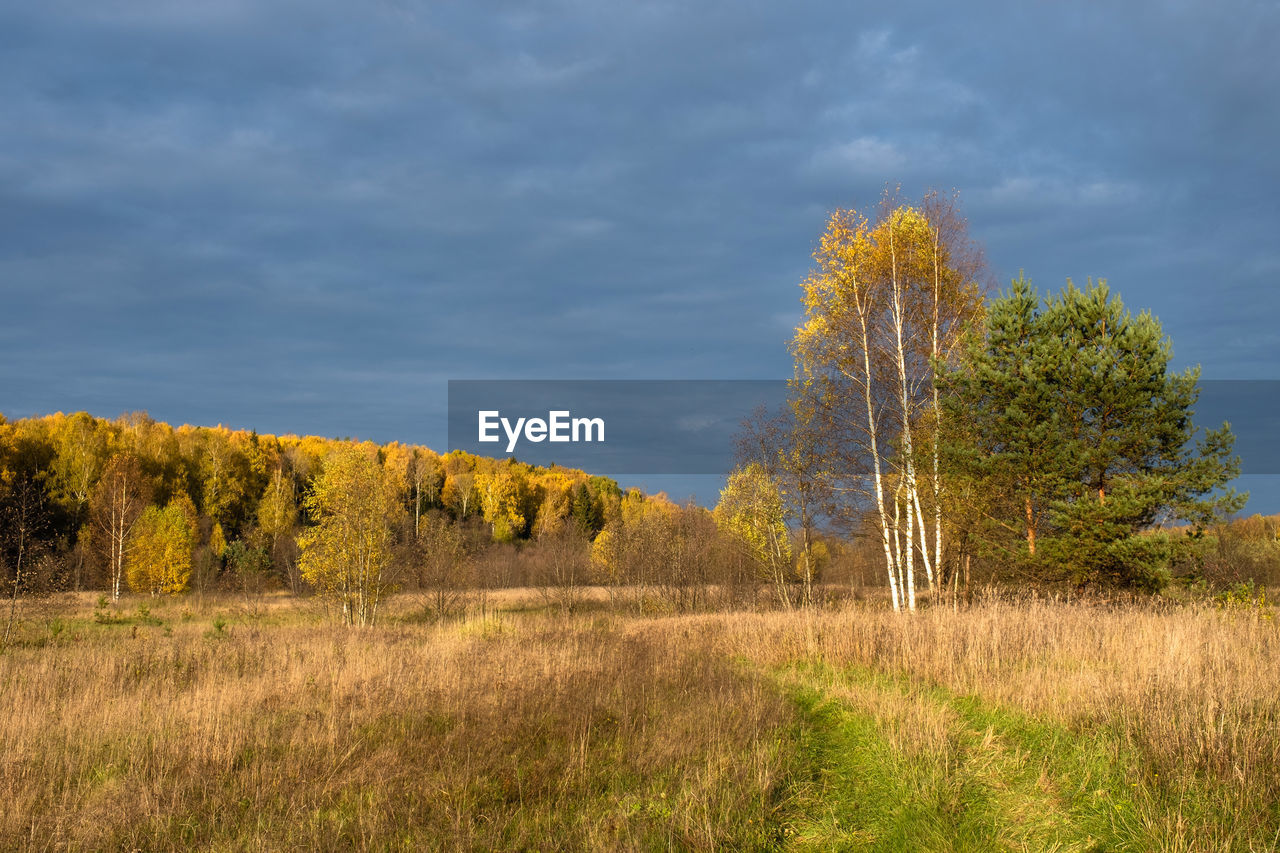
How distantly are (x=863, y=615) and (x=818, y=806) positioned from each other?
9085 mm

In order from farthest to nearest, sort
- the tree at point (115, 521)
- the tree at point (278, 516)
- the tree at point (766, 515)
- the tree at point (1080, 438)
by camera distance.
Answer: the tree at point (278, 516) < the tree at point (115, 521) < the tree at point (766, 515) < the tree at point (1080, 438)

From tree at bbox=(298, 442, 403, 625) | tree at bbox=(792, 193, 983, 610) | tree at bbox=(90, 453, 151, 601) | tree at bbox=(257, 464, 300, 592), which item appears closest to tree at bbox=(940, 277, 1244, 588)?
tree at bbox=(792, 193, 983, 610)

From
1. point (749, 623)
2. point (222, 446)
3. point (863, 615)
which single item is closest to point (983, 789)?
point (863, 615)

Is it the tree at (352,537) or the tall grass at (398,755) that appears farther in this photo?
the tree at (352,537)

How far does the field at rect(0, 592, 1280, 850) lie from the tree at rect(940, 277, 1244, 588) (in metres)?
4.02

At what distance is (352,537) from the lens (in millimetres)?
27641

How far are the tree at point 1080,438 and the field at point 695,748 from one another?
402 cm

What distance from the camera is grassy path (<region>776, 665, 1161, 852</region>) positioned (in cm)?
506

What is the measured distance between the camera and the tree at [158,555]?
Result: 4353 centimetres

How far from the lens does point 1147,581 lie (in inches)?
641

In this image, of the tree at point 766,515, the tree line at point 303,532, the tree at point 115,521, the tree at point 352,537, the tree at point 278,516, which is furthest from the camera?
the tree at point 278,516

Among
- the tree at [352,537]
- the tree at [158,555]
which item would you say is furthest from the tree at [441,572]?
the tree at [158,555]

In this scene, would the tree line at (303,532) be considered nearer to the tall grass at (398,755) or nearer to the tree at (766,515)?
the tree at (766,515)

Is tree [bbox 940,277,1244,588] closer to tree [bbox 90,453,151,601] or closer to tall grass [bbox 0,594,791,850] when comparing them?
tall grass [bbox 0,594,791,850]
